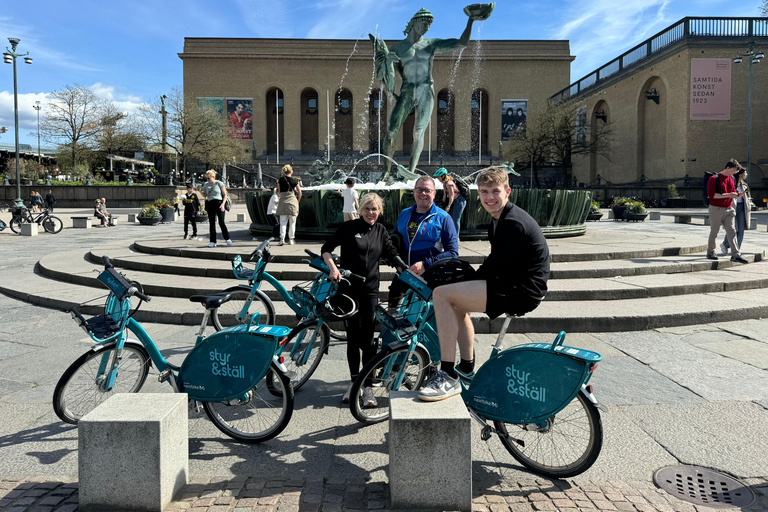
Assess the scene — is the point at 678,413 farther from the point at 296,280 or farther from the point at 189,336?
the point at 296,280

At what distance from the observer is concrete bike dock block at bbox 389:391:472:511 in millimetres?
2725

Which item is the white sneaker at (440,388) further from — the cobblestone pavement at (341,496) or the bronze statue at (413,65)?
the bronze statue at (413,65)

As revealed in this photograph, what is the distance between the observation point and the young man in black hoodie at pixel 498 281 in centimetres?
308

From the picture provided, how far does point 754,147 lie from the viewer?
38281mm

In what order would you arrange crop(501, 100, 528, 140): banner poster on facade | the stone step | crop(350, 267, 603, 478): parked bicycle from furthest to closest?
1. crop(501, 100, 528, 140): banner poster on facade
2. the stone step
3. crop(350, 267, 603, 478): parked bicycle

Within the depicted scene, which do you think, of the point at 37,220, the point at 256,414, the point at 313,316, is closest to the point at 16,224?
the point at 37,220

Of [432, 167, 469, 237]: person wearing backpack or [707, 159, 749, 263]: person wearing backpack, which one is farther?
[707, 159, 749, 263]: person wearing backpack

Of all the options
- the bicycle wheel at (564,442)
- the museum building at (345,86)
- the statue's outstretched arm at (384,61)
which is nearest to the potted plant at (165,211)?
the statue's outstretched arm at (384,61)

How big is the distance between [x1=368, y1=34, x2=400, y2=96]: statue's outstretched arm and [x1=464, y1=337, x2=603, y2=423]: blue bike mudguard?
407 inches

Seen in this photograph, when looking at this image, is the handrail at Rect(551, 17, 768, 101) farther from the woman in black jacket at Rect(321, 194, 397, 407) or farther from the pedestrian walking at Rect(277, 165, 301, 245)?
the woman in black jacket at Rect(321, 194, 397, 407)

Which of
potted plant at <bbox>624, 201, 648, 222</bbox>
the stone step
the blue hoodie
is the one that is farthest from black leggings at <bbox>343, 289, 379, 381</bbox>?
potted plant at <bbox>624, 201, 648, 222</bbox>

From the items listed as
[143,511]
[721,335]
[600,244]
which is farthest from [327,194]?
[143,511]

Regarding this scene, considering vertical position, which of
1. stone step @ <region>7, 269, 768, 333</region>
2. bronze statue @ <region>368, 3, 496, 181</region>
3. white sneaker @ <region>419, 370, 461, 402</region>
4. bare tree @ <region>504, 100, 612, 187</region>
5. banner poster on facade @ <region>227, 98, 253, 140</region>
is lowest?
stone step @ <region>7, 269, 768, 333</region>

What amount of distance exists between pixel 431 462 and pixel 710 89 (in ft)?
140
